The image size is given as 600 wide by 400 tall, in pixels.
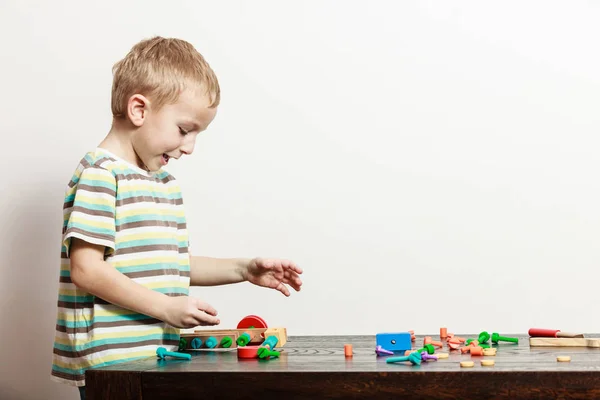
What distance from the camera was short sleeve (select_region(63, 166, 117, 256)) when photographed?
1.00 meters

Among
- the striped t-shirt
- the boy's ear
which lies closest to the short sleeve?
the striped t-shirt

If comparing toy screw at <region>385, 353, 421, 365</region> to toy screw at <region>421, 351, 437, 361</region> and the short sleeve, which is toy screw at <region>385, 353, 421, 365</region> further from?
the short sleeve

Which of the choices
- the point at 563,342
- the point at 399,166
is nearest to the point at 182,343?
the point at 563,342

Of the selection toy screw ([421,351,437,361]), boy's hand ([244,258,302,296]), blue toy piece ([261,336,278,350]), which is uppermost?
boy's hand ([244,258,302,296])

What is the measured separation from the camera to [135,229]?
1.06 meters

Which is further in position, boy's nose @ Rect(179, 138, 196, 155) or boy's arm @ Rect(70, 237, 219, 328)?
boy's nose @ Rect(179, 138, 196, 155)

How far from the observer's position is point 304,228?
179 cm

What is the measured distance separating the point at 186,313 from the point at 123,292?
0.09m

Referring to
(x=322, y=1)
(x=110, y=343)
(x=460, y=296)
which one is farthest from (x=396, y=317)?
(x=110, y=343)

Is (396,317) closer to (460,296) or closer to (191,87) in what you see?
(460,296)

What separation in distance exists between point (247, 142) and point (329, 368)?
41.5 inches

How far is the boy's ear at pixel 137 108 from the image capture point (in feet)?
3.62

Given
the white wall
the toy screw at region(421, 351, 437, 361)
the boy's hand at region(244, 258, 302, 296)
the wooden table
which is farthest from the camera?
the white wall

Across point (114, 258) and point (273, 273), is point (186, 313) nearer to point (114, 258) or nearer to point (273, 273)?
point (114, 258)
